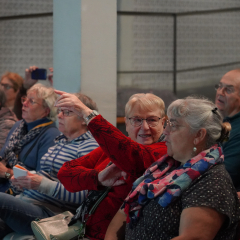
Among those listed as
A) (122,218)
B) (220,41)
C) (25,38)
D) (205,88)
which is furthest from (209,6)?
(122,218)

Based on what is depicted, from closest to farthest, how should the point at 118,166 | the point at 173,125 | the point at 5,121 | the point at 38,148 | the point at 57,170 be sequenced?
the point at 173,125 → the point at 118,166 → the point at 57,170 → the point at 38,148 → the point at 5,121

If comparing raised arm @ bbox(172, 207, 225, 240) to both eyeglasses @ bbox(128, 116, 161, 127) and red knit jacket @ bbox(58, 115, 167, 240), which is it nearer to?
red knit jacket @ bbox(58, 115, 167, 240)

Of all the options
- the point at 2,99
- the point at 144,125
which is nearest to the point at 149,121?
the point at 144,125

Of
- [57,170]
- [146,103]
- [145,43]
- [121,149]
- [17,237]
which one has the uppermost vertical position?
[145,43]

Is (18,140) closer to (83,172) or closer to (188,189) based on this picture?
(83,172)

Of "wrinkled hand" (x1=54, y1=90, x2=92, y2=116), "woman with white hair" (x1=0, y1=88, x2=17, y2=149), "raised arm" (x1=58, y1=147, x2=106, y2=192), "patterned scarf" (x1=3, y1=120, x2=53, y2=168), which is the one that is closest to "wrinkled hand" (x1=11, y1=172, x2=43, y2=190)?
"raised arm" (x1=58, y1=147, x2=106, y2=192)

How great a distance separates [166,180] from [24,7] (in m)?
4.04

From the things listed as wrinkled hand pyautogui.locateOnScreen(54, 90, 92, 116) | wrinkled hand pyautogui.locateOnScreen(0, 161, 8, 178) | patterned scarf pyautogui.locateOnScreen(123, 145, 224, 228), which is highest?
wrinkled hand pyautogui.locateOnScreen(54, 90, 92, 116)

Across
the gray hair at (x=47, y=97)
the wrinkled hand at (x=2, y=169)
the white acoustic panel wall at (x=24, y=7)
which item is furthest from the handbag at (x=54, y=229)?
the white acoustic panel wall at (x=24, y=7)

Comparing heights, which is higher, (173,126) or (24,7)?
(24,7)

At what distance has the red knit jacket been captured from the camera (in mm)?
1834

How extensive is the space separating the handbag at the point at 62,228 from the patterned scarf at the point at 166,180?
37cm

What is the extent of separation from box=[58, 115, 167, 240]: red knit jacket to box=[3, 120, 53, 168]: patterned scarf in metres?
0.98

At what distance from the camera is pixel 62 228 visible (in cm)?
213
